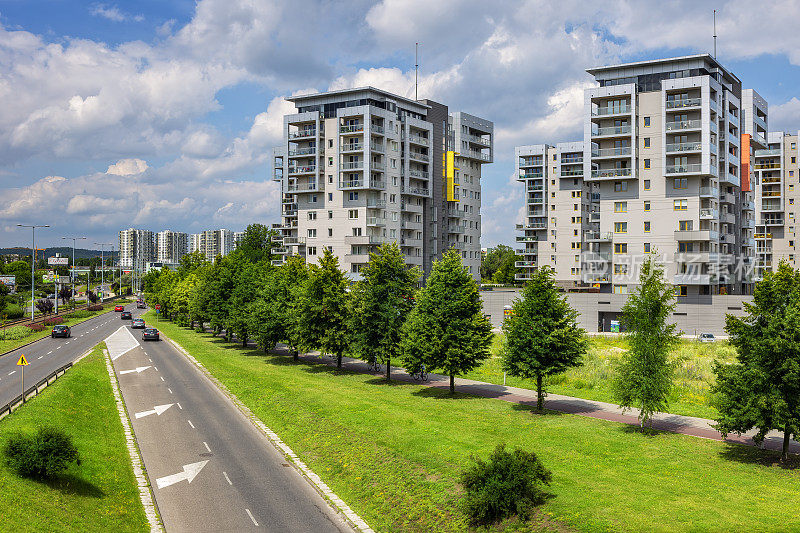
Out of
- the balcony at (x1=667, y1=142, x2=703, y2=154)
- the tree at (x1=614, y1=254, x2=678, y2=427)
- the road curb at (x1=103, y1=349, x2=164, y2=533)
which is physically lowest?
the road curb at (x1=103, y1=349, x2=164, y2=533)

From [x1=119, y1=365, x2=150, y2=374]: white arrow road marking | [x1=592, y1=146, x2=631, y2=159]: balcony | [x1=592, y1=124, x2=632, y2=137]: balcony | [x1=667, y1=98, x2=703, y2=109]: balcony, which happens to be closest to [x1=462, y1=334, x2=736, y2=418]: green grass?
[x1=119, y1=365, x2=150, y2=374]: white arrow road marking

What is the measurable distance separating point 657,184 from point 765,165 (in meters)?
53.8

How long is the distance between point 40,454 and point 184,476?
5609 millimetres

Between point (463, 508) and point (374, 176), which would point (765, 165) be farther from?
point (463, 508)

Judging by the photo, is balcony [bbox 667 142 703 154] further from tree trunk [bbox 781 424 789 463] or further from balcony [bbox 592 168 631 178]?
tree trunk [bbox 781 424 789 463]

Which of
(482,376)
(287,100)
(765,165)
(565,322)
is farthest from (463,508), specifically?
(765,165)

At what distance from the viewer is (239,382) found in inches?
1681

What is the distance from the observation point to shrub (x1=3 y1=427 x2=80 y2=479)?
1981cm

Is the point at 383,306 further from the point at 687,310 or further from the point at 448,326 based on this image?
the point at 687,310

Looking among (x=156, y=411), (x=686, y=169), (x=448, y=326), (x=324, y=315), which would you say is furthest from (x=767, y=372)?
(x=686, y=169)

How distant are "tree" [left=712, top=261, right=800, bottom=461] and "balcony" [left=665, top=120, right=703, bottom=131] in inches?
2105

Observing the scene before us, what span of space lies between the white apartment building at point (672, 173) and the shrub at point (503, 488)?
2329 inches

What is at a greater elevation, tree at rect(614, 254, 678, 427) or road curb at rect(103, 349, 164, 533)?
tree at rect(614, 254, 678, 427)

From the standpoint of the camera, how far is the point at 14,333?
70.6 meters
